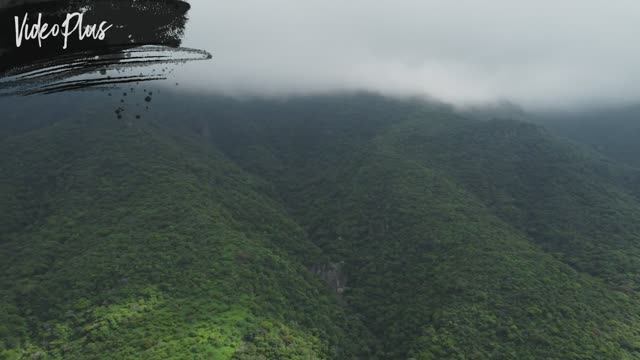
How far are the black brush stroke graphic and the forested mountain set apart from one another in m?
84.4

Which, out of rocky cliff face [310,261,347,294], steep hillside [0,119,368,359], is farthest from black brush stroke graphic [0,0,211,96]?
rocky cliff face [310,261,347,294]

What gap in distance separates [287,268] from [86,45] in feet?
409

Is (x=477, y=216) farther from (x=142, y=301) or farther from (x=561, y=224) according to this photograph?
(x=142, y=301)

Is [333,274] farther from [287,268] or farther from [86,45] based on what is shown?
[86,45]

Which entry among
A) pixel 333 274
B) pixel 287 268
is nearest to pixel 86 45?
pixel 287 268

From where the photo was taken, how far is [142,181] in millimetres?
172625


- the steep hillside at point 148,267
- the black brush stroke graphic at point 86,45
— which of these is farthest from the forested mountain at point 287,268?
the black brush stroke graphic at point 86,45

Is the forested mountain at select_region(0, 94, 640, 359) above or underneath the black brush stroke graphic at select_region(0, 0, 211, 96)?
underneath

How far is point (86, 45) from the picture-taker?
1035 inches

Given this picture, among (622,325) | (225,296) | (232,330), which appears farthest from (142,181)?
(622,325)

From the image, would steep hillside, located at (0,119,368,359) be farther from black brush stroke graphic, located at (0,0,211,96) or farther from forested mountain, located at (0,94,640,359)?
black brush stroke graphic, located at (0,0,211,96)

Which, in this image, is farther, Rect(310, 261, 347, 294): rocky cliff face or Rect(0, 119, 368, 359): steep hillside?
Rect(310, 261, 347, 294): rocky cliff face

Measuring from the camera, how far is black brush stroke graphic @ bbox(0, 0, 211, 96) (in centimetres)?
2419

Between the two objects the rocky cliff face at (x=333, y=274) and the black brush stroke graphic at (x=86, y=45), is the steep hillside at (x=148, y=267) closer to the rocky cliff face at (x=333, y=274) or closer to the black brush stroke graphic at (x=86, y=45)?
the rocky cliff face at (x=333, y=274)
